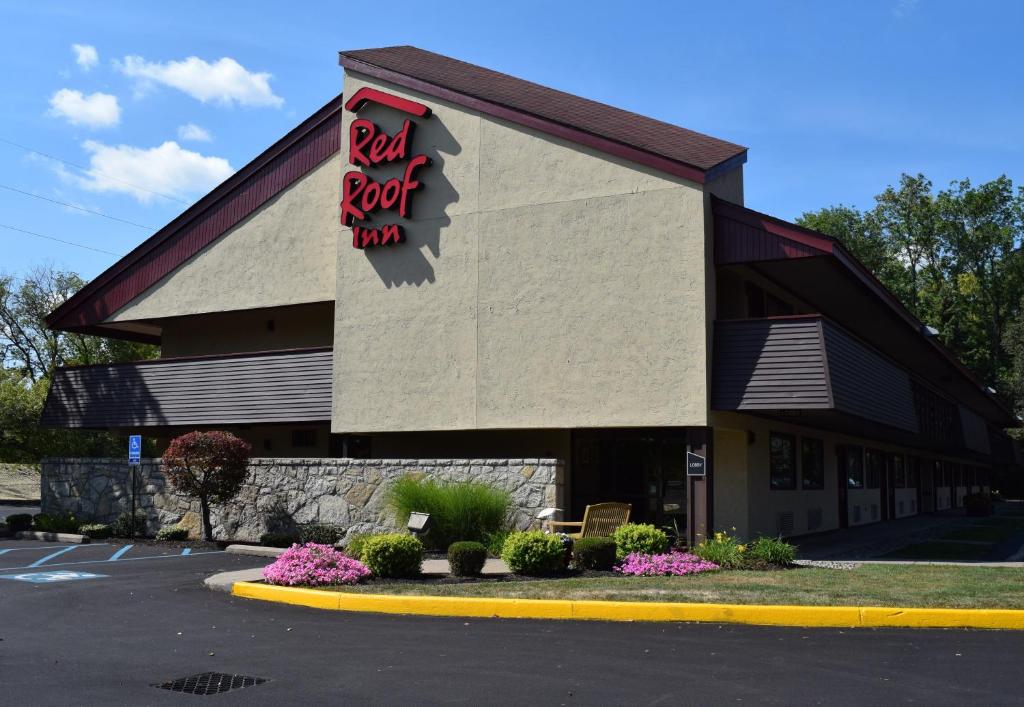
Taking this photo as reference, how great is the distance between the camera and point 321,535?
64.1 ft

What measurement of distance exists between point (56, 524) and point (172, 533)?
3.78 metres

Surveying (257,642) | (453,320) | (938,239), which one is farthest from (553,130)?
(938,239)

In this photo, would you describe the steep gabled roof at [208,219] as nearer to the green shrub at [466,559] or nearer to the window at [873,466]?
the green shrub at [466,559]

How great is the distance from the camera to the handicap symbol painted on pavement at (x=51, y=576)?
1515 centimetres

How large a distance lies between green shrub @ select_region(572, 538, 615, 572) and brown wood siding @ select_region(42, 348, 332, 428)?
9.12 m

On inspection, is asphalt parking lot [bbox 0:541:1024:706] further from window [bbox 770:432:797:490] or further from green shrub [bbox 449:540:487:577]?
window [bbox 770:432:797:490]

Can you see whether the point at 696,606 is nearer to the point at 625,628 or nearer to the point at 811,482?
the point at 625,628

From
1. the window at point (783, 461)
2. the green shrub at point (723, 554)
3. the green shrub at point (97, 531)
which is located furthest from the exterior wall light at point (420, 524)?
the green shrub at point (97, 531)

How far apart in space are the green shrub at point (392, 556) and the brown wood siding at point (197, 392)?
27.6 feet

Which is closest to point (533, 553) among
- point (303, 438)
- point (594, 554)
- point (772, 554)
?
point (594, 554)

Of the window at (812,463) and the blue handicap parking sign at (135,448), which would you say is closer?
the blue handicap parking sign at (135,448)

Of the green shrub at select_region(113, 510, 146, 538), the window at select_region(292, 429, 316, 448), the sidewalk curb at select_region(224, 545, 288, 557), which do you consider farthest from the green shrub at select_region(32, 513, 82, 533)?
the window at select_region(292, 429, 316, 448)

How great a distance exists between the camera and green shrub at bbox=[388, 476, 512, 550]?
17844 mm

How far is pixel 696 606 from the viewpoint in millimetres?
11148
